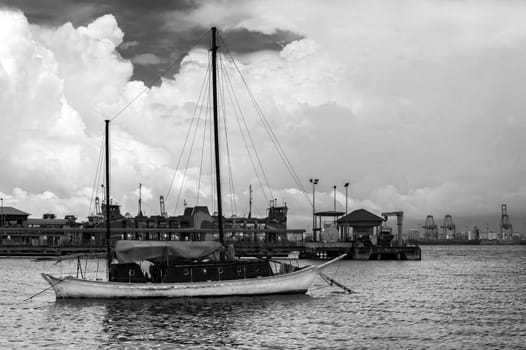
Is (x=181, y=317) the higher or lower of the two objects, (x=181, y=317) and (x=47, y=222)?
the lower

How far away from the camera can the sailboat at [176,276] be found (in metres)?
47.7

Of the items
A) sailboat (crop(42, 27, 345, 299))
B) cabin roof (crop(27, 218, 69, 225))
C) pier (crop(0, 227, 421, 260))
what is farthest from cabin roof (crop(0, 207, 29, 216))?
sailboat (crop(42, 27, 345, 299))

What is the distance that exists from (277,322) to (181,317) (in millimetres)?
6208

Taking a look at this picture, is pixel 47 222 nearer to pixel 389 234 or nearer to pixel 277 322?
pixel 389 234

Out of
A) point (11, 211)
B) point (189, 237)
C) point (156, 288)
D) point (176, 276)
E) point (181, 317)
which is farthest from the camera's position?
point (11, 211)

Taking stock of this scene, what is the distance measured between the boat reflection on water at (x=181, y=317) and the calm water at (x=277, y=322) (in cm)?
5

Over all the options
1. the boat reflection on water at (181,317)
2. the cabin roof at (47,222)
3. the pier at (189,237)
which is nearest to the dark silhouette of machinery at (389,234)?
the pier at (189,237)

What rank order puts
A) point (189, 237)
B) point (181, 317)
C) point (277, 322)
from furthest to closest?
point (189, 237), point (181, 317), point (277, 322)

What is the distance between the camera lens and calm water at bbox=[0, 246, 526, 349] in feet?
108

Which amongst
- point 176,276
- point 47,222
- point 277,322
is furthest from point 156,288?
point 47,222

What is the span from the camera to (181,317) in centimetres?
4056

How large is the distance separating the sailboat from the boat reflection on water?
0.67 m

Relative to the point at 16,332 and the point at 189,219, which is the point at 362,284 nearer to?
the point at 16,332

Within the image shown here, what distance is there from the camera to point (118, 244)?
49.5 meters
